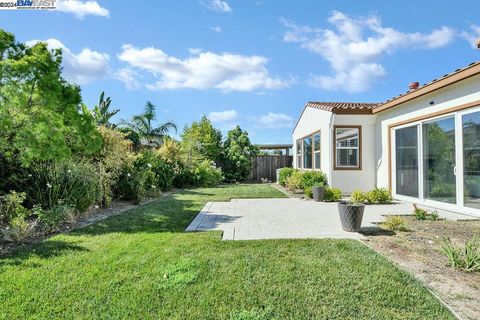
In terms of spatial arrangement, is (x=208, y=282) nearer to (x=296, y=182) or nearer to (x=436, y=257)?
(x=436, y=257)

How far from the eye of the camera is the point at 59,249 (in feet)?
15.6

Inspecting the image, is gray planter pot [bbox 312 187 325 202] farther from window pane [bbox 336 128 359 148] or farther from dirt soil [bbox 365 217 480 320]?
dirt soil [bbox 365 217 480 320]

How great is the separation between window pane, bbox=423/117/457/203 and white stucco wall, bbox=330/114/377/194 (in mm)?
3001

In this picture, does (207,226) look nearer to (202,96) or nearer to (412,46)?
(412,46)

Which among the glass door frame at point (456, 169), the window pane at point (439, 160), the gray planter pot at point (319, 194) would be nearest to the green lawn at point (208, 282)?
the glass door frame at point (456, 169)

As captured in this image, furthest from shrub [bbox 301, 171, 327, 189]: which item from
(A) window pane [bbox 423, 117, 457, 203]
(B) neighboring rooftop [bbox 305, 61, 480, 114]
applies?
(A) window pane [bbox 423, 117, 457, 203]

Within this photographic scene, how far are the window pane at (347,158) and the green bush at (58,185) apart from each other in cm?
903

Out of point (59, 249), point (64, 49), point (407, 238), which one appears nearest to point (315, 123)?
point (407, 238)

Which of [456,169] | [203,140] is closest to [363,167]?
[456,169]

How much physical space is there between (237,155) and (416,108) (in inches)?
505

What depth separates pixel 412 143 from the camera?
32.1ft

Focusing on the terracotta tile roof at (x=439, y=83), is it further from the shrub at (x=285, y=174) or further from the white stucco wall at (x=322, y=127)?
the shrub at (x=285, y=174)

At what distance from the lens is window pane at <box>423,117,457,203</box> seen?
796cm

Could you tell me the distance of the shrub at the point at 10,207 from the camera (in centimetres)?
617
